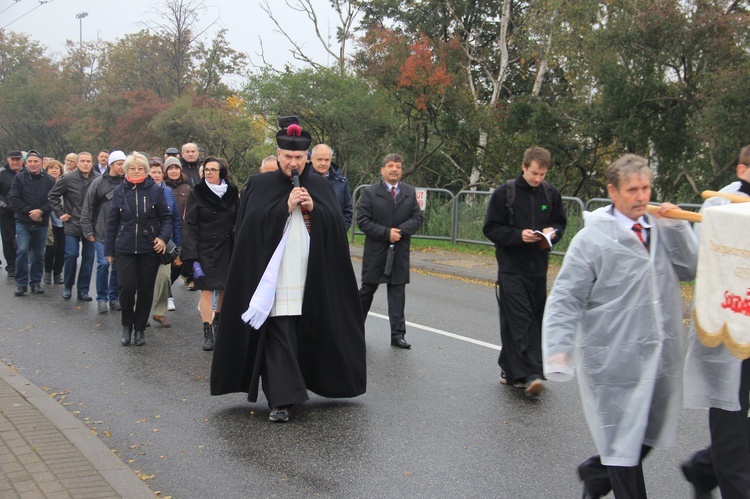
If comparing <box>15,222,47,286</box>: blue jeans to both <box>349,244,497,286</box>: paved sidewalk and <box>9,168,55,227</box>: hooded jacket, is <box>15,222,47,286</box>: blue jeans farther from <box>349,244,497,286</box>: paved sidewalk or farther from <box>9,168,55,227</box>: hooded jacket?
<box>349,244,497,286</box>: paved sidewalk

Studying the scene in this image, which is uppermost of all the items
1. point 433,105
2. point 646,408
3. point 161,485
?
point 433,105

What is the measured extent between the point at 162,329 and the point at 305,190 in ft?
14.6

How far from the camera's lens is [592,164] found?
20641 mm

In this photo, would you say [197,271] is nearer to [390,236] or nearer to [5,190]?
[390,236]

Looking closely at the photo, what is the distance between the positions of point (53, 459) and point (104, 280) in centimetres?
611

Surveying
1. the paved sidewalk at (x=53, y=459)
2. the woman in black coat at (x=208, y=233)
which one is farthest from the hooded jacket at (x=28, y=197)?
the paved sidewalk at (x=53, y=459)

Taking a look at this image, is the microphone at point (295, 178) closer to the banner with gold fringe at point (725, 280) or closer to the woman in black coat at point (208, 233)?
the woman in black coat at point (208, 233)

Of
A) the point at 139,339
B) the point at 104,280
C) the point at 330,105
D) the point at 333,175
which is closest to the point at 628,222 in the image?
the point at 333,175

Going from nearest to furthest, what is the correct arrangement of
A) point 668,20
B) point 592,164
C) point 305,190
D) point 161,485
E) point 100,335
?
point 161,485 < point 305,190 < point 100,335 < point 668,20 < point 592,164

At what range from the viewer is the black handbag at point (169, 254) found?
30.2 ft

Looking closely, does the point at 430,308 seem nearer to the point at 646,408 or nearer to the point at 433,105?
the point at 646,408

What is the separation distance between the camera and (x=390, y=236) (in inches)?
346

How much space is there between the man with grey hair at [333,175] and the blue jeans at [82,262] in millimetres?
4023

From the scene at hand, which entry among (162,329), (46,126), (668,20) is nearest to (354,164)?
(668,20)
